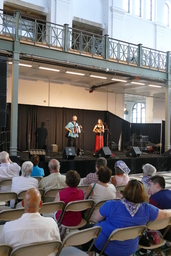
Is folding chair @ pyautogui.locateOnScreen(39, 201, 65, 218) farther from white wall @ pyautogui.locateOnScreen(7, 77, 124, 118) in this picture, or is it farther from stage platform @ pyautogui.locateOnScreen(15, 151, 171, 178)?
white wall @ pyautogui.locateOnScreen(7, 77, 124, 118)

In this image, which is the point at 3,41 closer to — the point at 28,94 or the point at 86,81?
the point at 28,94

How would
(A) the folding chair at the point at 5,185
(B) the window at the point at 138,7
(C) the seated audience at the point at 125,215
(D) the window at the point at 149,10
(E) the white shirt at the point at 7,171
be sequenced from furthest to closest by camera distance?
(D) the window at the point at 149,10
(B) the window at the point at 138,7
(E) the white shirt at the point at 7,171
(A) the folding chair at the point at 5,185
(C) the seated audience at the point at 125,215

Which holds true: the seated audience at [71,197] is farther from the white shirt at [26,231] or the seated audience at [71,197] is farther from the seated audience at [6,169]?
the seated audience at [6,169]

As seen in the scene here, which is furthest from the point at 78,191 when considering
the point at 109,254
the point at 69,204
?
the point at 109,254

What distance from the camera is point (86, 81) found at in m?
14.8

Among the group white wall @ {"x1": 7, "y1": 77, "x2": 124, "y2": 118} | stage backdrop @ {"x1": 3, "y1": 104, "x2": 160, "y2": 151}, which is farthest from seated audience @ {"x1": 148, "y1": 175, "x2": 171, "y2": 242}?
white wall @ {"x1": 7, "y1": 77, "x2": 124, "y2": 118}

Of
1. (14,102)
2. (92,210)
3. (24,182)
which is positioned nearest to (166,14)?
(14,102)

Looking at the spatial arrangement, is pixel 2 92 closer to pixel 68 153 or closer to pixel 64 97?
pixel 68 153

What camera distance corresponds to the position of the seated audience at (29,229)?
1827 millimetres

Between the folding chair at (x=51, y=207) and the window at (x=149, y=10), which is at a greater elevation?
the window at (x=149, y=10)

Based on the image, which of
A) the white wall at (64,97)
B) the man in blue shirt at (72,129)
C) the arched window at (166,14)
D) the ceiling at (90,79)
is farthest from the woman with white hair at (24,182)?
the arched window at (166,14)

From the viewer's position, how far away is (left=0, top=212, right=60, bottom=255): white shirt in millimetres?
1826

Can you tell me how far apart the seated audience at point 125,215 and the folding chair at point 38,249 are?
574 millimetres

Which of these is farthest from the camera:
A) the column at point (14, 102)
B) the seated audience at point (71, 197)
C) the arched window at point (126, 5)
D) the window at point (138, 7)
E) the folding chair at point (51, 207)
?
the window at point (138, 7)
